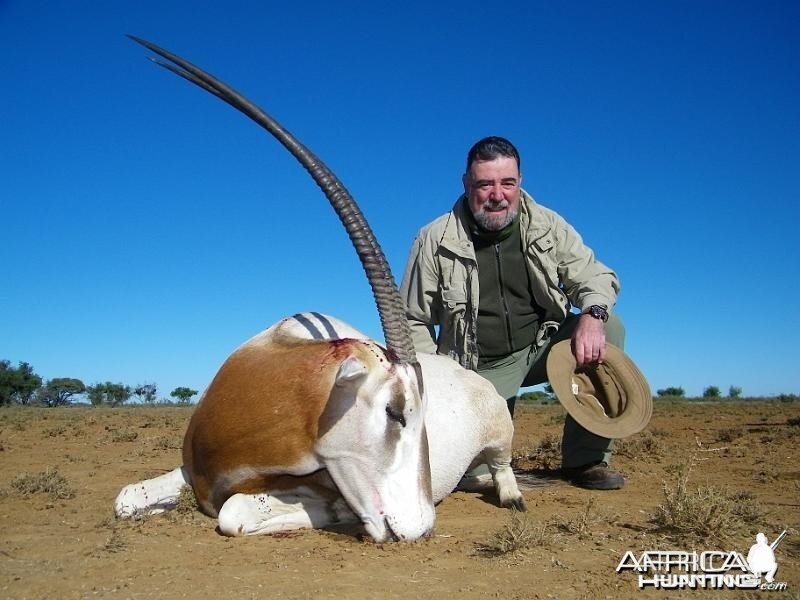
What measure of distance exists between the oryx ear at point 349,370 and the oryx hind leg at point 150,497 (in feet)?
5.03

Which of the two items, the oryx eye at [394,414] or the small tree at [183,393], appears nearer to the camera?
the oryx eye at [394,414]

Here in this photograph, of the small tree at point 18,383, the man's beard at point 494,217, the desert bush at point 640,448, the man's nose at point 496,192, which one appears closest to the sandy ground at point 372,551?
the desert bush at point 640,448

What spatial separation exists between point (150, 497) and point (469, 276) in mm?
2970

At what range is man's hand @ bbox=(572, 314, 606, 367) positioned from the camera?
5023mm

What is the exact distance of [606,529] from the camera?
361 centimetres

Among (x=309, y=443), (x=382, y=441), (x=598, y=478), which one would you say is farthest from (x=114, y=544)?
(x=598, y=478)

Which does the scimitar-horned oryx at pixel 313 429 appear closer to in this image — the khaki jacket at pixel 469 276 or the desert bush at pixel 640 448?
the khaki jacket at pixel 469 276

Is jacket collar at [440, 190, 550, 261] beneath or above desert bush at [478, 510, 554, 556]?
above

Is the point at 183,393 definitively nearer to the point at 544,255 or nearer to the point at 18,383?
the point at 18,383

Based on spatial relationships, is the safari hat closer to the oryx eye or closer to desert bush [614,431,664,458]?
the oryx eye

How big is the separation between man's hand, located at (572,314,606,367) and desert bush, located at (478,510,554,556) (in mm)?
1956

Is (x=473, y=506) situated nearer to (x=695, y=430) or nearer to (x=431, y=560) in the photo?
(x=431, y=560)

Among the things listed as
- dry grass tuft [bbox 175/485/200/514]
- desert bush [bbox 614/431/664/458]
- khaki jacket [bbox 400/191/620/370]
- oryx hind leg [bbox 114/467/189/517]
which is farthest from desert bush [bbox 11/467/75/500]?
desert bush [bbox 614/431/664/458]

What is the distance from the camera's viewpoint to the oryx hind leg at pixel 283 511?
3.37 m
